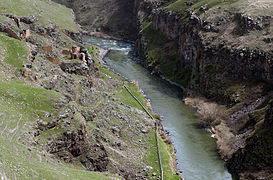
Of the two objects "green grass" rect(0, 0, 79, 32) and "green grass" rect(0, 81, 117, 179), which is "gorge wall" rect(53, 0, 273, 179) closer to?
"green grass" rect(0, 81, 117, 179)

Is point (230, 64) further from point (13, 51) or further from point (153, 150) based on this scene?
point (13, 51)

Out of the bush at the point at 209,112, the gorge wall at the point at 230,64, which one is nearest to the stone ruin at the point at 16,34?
the bush at the point at 209,112

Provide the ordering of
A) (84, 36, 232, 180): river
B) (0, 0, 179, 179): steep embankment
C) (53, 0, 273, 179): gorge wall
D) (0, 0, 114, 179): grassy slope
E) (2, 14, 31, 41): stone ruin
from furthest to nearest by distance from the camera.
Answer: (2, 14, 31, 41): stone ruin, (53, 0, 273, 179): gorge wall, (84, 36, 232, 180): river, (0, 0, 179, 179): steep embankment, (0, 0, 114, 179): grassy slope

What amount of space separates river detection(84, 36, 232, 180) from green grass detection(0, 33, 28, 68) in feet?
105

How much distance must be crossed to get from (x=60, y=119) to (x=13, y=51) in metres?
19.8

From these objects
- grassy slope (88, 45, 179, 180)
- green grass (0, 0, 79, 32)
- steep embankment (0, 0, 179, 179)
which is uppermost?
green grass (0, 0, 79, 32)

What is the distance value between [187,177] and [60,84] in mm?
25853

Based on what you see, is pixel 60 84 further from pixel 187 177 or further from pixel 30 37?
pixel 187 177

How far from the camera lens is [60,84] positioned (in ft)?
208

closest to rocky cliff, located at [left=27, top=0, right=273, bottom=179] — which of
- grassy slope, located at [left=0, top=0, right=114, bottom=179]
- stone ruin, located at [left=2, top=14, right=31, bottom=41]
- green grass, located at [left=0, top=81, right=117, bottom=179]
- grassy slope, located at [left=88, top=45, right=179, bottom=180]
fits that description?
grassy slope, located at [left=88, top=45, right=179, bottom=180]

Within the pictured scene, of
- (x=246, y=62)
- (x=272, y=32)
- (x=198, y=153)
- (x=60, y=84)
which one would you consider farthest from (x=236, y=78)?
(x=60, y=84)

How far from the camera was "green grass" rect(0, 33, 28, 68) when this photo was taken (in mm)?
59375

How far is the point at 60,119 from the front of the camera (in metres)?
48.5

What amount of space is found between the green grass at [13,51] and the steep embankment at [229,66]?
3931 cm
